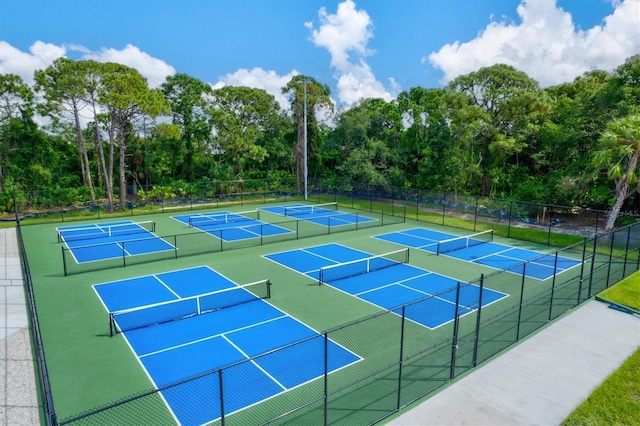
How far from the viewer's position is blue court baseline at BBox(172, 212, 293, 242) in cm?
2416

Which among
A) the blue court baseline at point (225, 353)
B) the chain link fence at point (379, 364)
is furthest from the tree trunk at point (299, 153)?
the blue court baseline at point (225, 353)

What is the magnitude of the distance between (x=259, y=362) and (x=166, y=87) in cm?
4348

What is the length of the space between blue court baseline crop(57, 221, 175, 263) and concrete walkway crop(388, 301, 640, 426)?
A: 13.9m

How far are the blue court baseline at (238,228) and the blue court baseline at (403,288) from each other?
4.32m

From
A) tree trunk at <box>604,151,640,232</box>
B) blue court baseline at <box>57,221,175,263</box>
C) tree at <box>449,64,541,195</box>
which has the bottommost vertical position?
blue court baseline at <box>57,221,175,263</box>

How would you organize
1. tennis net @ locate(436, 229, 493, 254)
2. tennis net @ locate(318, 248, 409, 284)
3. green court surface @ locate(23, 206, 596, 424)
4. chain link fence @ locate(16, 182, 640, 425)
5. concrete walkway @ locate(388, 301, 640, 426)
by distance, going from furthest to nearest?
tennis net @ locate(436, 229, 493, 254), tennis net @ locate(318, 248, 409, 284), green court surface @ locate(23, 206, 596, 424), concrete walkway @ locate(388, 301, 640, 426), chain link fence @ locate(16, 182, 640, 425)

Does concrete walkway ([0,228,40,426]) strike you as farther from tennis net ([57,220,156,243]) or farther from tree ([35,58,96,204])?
tree ([35,58,96,204])

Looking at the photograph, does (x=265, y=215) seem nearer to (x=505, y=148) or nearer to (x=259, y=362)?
(x=505, y=148)

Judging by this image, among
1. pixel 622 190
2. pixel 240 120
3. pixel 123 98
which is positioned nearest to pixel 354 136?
pixel 240 120

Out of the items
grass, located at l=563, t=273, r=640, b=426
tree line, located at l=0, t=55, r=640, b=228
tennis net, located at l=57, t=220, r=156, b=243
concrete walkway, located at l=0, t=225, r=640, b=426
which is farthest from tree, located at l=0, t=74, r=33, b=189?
grass, located at l=563, t=273, r=640, b=426

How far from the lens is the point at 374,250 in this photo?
21.3 metres

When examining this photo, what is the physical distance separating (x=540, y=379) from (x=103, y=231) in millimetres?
24969

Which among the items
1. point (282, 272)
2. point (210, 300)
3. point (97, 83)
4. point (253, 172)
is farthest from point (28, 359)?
point (253, 172)

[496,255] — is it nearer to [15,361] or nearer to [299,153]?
[15,361]
